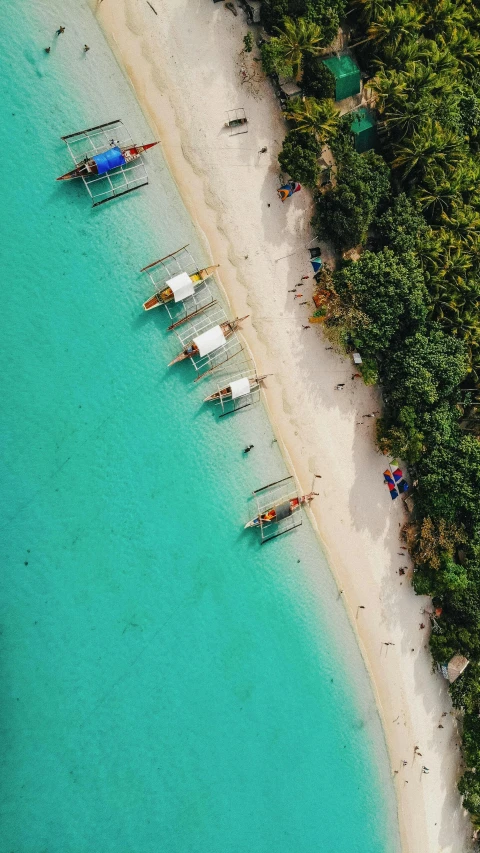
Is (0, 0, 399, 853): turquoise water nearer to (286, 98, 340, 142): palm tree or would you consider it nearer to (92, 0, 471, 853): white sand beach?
(92, 0, 471, 853): white sand beach

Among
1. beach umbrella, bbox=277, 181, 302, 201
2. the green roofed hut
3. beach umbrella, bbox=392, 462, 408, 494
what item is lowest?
beach umbrella, bbox=392, 462, 408, 494

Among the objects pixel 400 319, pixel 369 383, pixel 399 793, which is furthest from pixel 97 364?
pixel 399 793

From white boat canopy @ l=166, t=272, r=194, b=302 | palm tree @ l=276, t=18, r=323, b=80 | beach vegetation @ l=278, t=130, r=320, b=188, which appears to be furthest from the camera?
white boat canopy @ l=166, t=272, r=194, b=302

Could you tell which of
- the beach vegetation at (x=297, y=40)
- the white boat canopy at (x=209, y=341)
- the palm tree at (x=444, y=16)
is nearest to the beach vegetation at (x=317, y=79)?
the beach vegetation at (x=297, y=40)

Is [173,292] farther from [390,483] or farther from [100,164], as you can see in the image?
[390,483]

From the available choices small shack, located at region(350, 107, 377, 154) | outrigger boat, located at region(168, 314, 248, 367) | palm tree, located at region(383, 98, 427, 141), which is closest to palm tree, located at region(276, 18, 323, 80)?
small shack, located at region(350, 107, 377, 154)

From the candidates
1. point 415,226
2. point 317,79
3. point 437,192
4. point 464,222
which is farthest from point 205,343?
point 464,222

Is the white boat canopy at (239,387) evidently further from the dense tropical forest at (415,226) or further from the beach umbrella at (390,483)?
the beach umbrella at (390,483)
